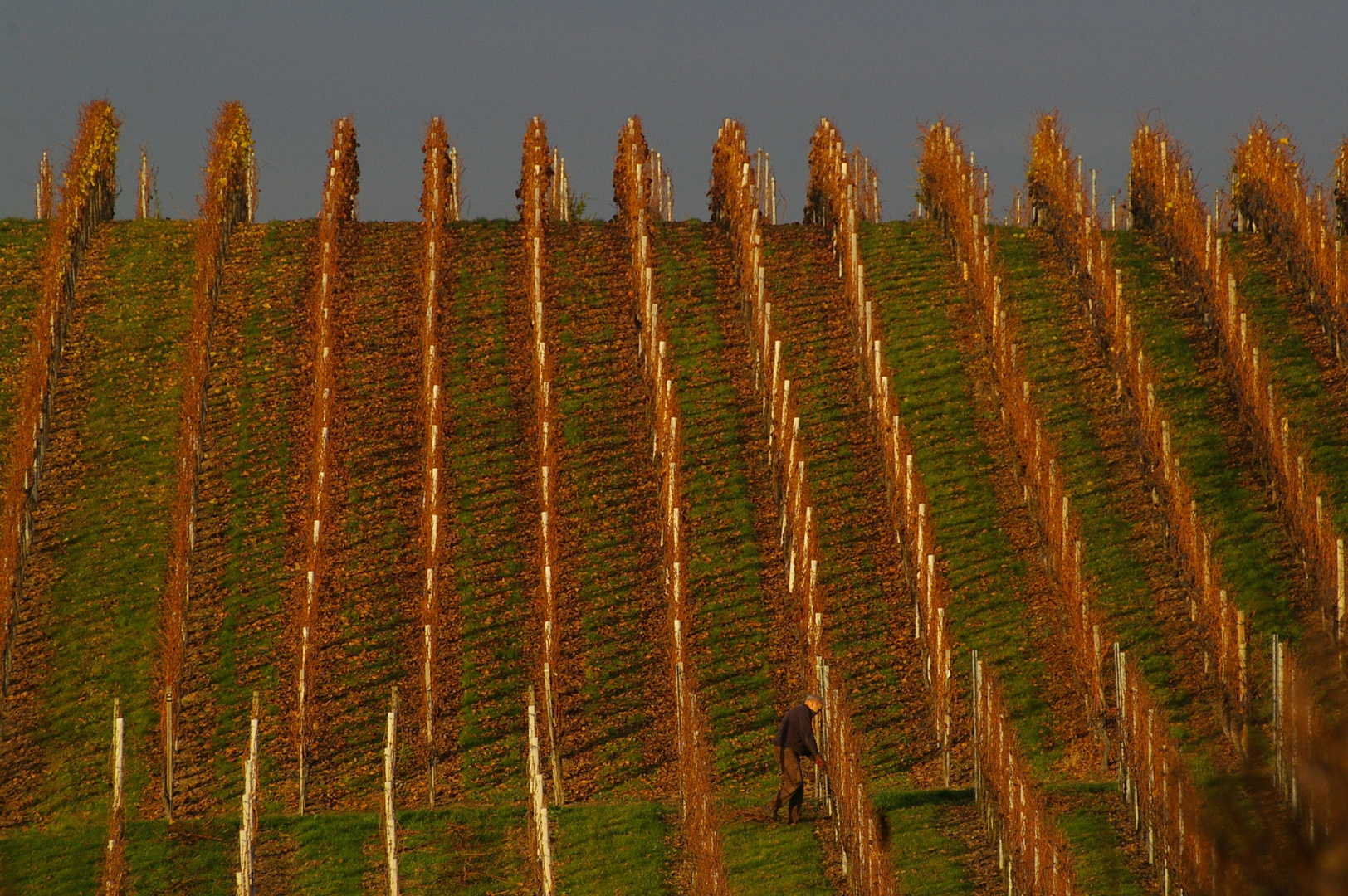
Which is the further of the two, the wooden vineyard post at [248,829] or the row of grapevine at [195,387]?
the row of grapevine at [195,387]

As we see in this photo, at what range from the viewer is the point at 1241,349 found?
19875mm

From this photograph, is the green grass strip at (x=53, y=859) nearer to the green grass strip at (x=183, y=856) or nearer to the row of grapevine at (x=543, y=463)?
the green grass strip at (x=183, y=856)

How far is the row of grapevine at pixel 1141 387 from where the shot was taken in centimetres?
1487

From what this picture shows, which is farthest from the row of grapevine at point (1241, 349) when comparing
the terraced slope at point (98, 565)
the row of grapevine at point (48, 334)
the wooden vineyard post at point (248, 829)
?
the row of grapevine at point (48, 334)

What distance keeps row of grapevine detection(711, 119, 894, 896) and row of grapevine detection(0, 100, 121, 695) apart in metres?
7.64

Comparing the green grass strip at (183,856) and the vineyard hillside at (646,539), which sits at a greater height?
the vineyard hillside at (646,539)

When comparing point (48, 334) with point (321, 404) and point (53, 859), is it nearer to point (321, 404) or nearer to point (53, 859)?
point (321, 404)

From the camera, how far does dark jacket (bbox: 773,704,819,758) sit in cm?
1253

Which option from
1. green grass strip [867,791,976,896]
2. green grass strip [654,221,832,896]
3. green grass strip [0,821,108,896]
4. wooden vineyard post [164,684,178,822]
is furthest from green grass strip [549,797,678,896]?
green grass strip [0,821,108,896]

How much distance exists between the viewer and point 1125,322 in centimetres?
2084

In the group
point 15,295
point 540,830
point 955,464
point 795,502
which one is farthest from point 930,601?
point 15,295

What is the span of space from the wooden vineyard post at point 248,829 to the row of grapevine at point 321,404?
127 cm

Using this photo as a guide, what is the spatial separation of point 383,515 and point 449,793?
491 centimetres

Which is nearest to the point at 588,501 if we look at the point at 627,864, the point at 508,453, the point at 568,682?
the point at 508,453
